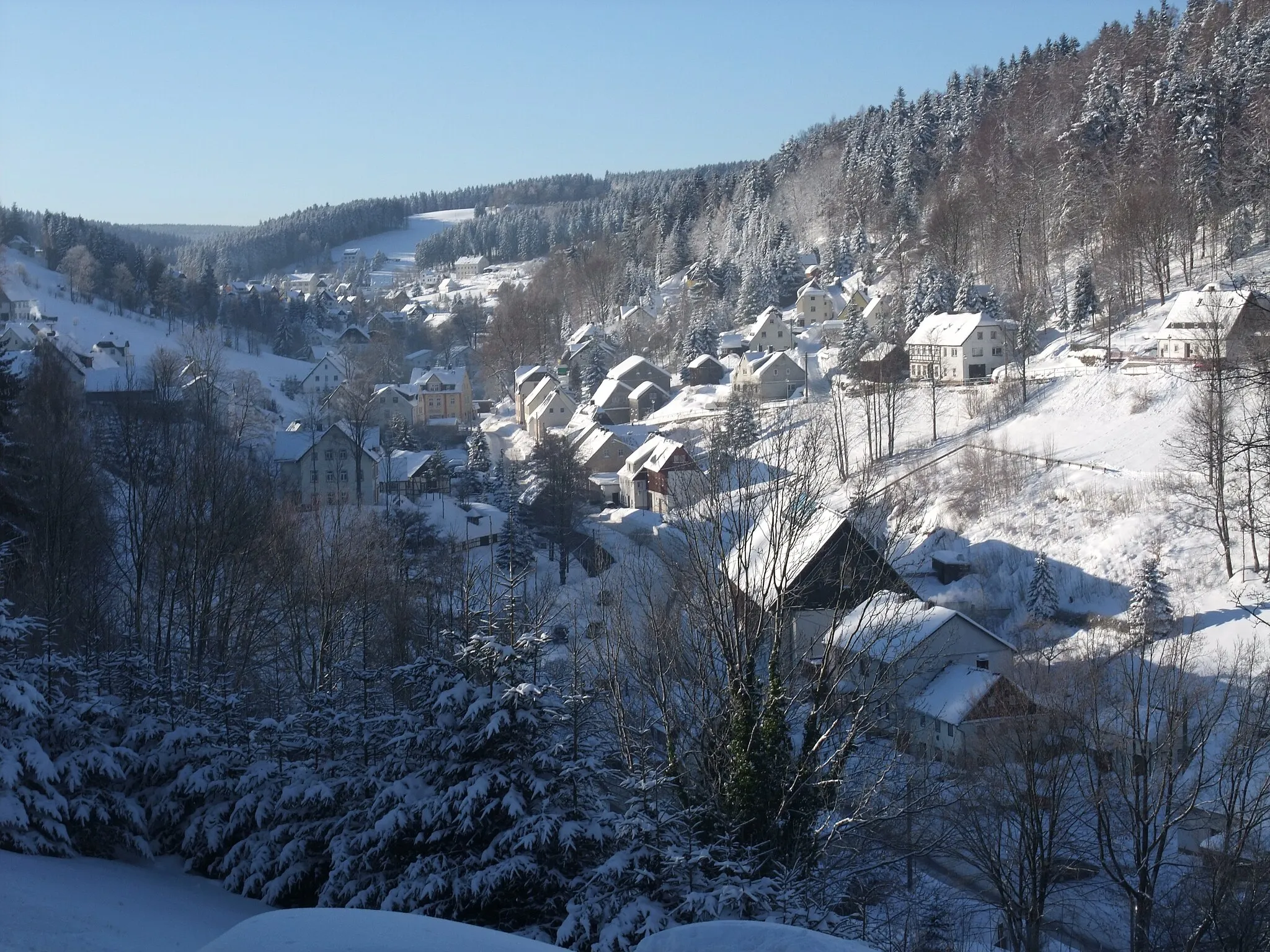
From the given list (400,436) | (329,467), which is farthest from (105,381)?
(329,467)

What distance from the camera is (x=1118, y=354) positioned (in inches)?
1340

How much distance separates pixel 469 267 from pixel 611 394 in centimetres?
8451

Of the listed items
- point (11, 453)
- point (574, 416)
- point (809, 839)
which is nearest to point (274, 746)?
point (809, 839)

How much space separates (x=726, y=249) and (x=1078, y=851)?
7618cm

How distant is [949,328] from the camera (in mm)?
41312

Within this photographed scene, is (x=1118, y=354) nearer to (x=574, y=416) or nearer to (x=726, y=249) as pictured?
(x=574, y=416)

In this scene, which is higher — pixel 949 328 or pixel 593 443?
pixel 949 328

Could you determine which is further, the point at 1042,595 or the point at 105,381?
the point at 105,381

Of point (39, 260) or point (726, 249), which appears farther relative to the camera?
point (726, 249)

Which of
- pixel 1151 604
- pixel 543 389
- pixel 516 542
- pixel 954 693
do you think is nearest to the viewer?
pixel 954 693

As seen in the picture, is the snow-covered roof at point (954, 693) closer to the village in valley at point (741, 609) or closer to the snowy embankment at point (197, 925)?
the village in valley at point (741, 609)

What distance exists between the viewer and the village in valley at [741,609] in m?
7.81

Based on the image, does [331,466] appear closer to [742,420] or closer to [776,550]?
[742,420]

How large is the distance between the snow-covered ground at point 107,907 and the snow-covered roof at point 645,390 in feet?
142
